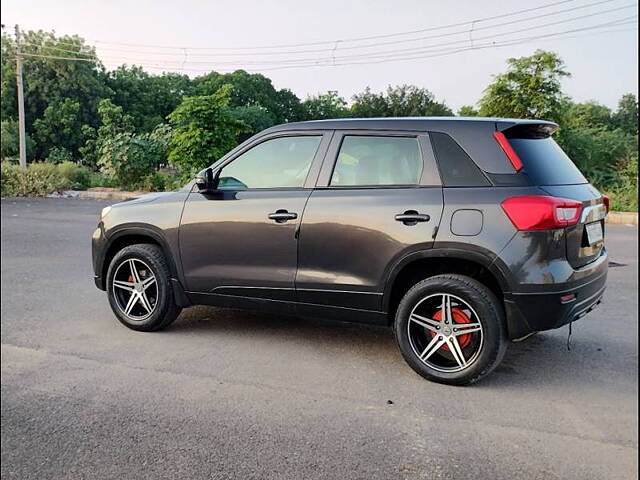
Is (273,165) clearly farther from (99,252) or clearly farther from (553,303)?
(553,303)

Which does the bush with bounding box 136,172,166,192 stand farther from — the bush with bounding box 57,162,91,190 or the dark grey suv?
the bush with bounding box 57,162,91,190

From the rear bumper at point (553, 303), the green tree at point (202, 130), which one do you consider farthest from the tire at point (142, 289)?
the rear bumper at point (553, 303)

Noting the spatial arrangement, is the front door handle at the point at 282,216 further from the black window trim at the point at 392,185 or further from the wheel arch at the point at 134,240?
the wheel arch at the point at 134,240

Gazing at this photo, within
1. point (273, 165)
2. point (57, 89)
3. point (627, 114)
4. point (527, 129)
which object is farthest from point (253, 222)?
point (627, 114)

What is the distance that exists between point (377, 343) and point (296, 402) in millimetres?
1015

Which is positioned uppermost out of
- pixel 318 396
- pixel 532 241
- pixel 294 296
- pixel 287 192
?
pixel 287 192

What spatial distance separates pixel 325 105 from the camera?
2.62 m

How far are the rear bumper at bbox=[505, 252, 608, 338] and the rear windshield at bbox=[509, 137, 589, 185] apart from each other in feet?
1.47

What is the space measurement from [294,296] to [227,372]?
566 millimetres

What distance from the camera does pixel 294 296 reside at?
3277 mm

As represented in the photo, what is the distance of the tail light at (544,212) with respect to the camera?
2.56m

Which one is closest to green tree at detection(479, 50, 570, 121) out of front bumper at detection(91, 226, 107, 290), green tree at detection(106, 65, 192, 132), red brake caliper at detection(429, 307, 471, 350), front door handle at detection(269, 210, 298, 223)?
red brake caliper at detection(429, 307, 471, 350)

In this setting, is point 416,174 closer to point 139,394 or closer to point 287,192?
point 287,192

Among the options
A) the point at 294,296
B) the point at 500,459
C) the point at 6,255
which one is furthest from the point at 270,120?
the point at 6,255
